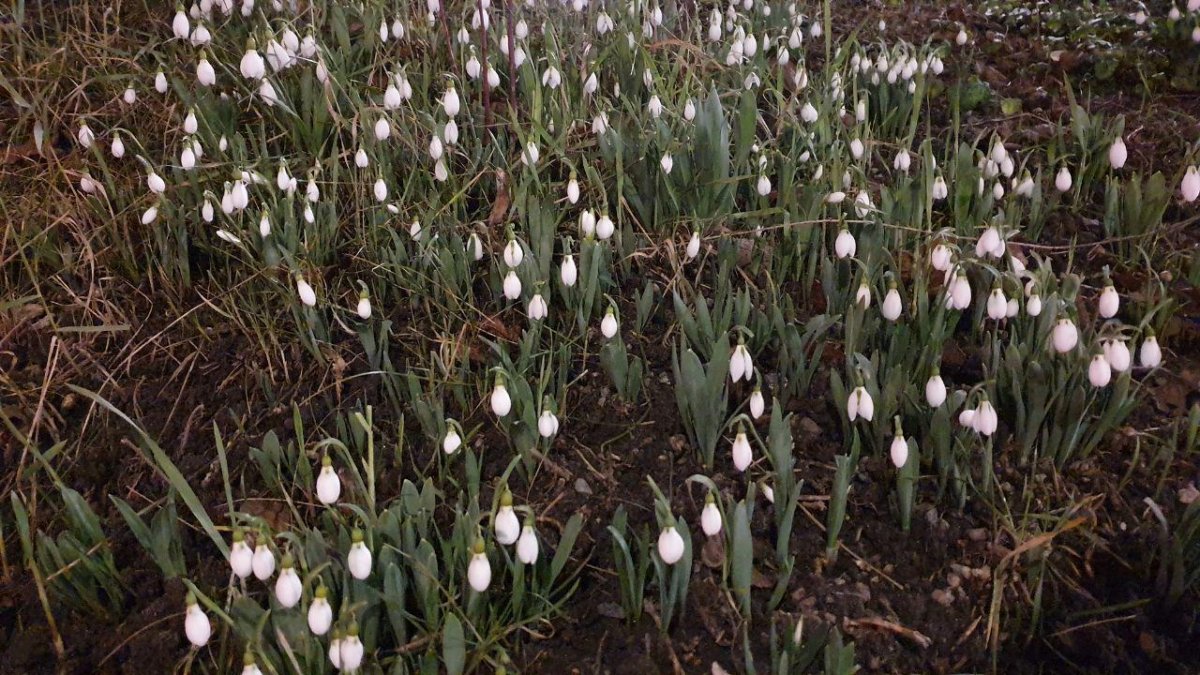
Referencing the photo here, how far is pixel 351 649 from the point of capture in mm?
1249

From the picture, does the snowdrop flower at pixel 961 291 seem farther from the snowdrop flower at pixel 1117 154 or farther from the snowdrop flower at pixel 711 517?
the snowdrop flower at pixel 1117 154

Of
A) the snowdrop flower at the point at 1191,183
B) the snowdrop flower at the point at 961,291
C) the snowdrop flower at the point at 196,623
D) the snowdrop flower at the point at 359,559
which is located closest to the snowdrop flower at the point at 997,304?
the snowdrop flower at the point at 961,291

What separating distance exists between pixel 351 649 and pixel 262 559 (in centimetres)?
18

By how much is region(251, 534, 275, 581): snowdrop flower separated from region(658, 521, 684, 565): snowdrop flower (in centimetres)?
55

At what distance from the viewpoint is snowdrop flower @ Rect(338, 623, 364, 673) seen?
4.07 ft

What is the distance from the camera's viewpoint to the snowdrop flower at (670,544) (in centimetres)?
136

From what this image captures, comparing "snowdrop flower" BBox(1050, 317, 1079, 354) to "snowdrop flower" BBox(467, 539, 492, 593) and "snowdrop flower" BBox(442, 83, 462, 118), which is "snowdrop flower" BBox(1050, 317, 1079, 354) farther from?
"snowdrop flower" BBox(442, 83, 462, 118)

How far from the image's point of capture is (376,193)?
228cm

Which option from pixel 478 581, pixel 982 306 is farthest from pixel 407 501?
pixel 982 306

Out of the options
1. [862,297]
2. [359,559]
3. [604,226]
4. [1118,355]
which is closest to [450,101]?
[604,226]

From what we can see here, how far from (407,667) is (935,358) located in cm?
110

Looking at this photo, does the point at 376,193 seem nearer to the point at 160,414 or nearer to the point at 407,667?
the point at 160,414

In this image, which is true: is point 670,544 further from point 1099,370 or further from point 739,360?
point 1099,370

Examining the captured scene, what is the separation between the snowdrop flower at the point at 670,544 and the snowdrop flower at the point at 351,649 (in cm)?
44
